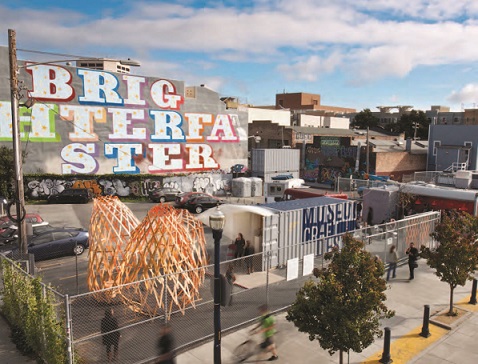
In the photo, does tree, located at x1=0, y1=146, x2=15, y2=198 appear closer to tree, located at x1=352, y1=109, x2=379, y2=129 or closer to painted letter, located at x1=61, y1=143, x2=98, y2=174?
painted letter, located at x1=61, y1=143, x2=98, y2=174

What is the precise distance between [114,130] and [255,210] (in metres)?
29.7

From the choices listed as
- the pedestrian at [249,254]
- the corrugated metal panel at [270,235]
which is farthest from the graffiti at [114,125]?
the corrugated metal panel at [270,235]

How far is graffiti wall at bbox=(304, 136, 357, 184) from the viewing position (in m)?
51.3

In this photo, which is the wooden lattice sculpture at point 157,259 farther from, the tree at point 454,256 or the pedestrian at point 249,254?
the tree at point 454,256

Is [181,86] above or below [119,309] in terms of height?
above

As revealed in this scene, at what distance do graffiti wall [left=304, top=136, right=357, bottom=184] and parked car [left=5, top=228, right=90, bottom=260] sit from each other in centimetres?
3481

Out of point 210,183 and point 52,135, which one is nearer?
point 52,135

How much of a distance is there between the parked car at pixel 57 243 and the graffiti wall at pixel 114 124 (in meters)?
20.3

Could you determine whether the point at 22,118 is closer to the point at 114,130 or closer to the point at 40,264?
the point at 114,130

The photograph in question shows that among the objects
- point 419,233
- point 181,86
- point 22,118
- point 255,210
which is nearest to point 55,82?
point 22,118

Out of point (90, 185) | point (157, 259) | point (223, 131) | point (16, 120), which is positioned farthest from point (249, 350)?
point (223, 131)

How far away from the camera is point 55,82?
1596 inches

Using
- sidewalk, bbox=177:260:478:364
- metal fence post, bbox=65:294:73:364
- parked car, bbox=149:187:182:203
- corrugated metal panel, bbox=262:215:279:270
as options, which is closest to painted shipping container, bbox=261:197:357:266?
corrugated metal panel, bbox=262:215:279:270

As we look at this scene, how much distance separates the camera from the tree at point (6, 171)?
34.3 metres
